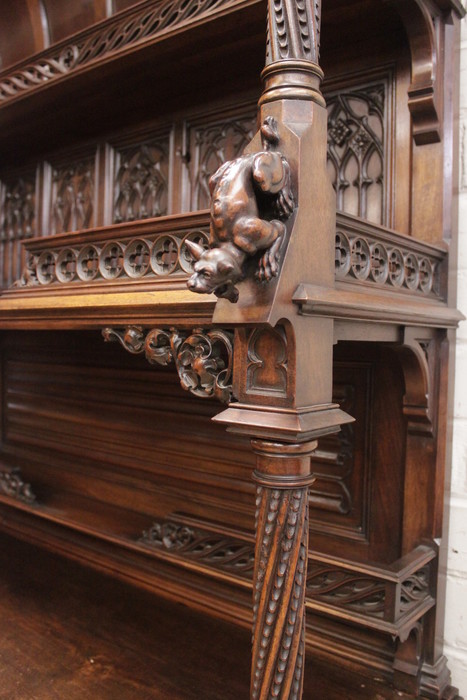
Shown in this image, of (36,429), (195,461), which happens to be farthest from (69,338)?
(195,461)

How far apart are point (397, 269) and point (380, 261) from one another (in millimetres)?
80

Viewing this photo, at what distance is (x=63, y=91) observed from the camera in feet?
5.97

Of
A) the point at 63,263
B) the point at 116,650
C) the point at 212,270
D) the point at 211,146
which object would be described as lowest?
the point at 116,650

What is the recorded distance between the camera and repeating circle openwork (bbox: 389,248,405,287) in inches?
46.3

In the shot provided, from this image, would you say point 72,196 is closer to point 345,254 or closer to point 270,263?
point 345,254

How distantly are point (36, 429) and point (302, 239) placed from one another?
1846 millimetres

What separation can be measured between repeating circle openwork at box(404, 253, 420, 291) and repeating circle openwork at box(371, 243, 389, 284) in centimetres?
9

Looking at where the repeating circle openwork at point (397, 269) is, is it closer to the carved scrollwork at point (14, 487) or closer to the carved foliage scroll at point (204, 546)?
the carved foliage scroll at point (204, 546)

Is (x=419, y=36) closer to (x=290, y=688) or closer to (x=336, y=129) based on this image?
(x=336, y=129)

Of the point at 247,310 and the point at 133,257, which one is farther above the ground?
the point at 133,257

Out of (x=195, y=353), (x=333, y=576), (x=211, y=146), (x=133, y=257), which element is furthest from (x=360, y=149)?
(x=333, y=576)

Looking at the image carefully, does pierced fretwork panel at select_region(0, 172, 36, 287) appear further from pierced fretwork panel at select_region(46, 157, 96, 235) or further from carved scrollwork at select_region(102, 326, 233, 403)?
carved scrollwork at select_region(102, 326, 233, 403)

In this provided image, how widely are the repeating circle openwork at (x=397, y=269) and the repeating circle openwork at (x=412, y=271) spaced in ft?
0.07

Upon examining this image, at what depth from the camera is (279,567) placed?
0.84 m
